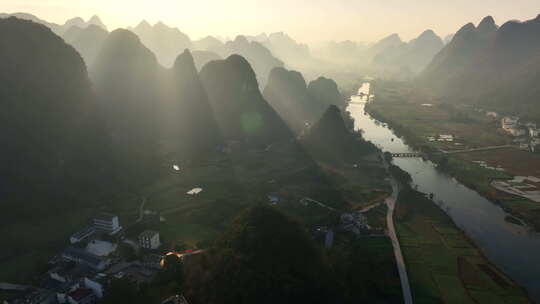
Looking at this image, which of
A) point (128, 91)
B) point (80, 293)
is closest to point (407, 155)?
point (128, 91)

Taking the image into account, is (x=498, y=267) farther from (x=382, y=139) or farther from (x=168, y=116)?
(x=168, y=116)

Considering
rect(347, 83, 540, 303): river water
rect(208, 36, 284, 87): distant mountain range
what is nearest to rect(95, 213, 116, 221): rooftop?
rect(347, 83, 540, 303): river water

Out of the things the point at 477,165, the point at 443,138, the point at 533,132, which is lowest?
the point at 477,165

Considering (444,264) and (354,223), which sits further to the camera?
(354,223)

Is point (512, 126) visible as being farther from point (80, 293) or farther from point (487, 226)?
point (80, 293)

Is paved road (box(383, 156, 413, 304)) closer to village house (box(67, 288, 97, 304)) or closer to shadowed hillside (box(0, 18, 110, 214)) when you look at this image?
village house (box(67, 288, 97, 304))

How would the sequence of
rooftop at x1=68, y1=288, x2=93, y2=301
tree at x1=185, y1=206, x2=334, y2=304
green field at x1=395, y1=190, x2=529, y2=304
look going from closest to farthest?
tree at x1=185, y1=206, x2=334, y2=304, rooftop at x1=68, y1=288, x2=93, y2=301, green field at x1=395, y1=190, x2=529, y2=304

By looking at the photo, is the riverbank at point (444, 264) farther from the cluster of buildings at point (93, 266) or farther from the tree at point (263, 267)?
the cluster of buildings at point (93, 266)
